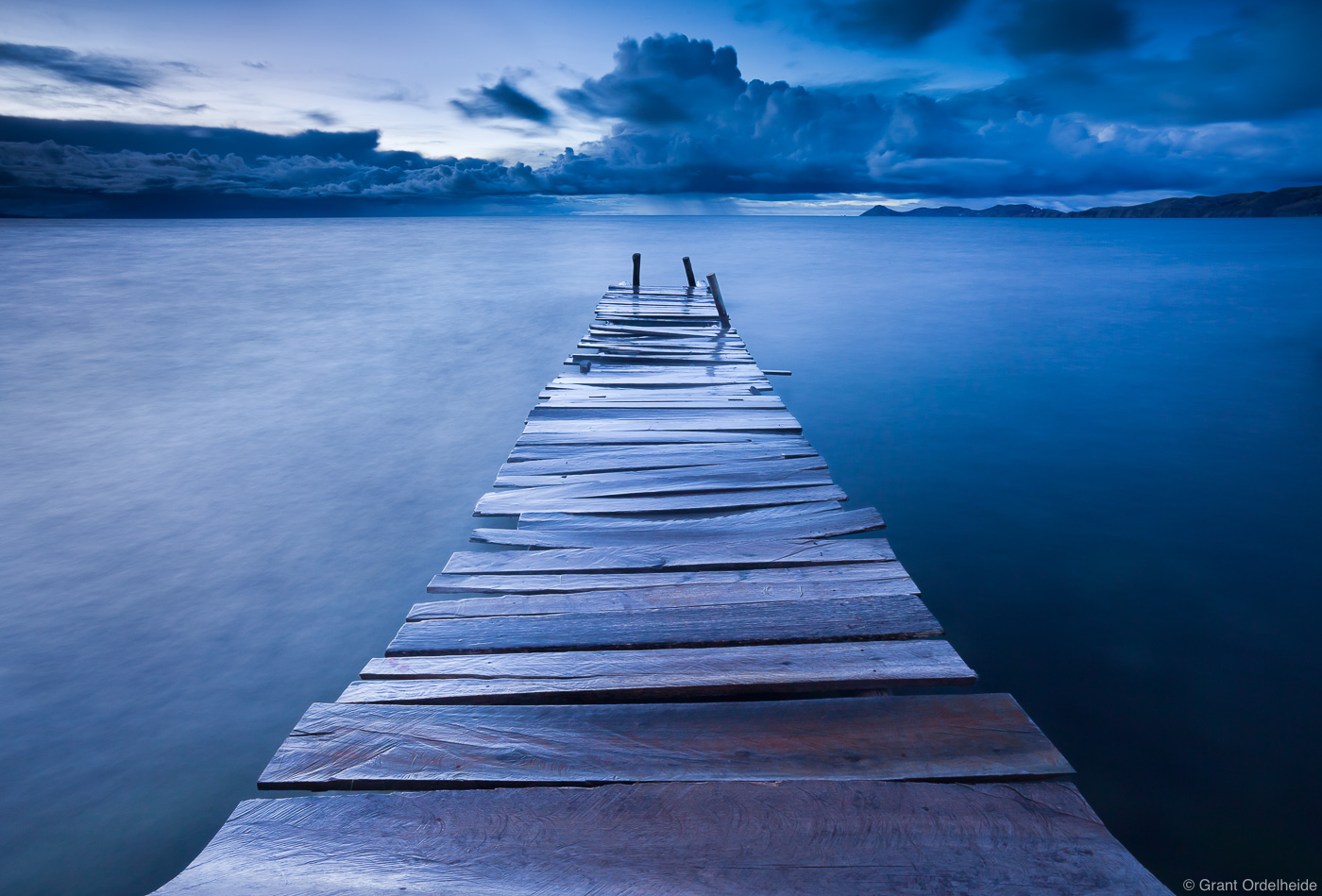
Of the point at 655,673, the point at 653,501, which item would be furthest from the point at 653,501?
the point at 655,673

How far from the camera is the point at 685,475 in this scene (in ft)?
15.0

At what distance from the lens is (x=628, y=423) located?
18.6ft

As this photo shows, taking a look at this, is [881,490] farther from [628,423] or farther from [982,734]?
[982,734]

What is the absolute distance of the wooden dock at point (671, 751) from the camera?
1.69 m

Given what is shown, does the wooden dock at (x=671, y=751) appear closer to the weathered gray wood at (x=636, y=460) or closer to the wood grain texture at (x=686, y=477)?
the wood grain texture at (x=686, y=477)

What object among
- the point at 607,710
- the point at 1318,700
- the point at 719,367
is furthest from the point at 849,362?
the point at 607,710

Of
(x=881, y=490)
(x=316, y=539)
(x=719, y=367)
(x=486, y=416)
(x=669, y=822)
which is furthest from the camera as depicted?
(x=486, y=416)

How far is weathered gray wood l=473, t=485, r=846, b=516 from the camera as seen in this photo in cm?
409

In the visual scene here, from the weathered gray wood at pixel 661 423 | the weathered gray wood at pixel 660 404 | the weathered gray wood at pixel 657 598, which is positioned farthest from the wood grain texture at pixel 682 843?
the weathered gray wood at pixel 660 404

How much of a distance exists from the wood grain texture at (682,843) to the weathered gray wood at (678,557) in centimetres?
146

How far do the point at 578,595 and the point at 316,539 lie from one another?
3574 millimetres

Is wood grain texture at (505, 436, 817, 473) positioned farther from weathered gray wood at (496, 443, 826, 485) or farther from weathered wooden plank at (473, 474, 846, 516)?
weathered wooden plank at (473, 474, 846, 516)

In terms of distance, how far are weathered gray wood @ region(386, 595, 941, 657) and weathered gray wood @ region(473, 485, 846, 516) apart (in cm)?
121

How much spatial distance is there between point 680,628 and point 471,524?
3.65m
